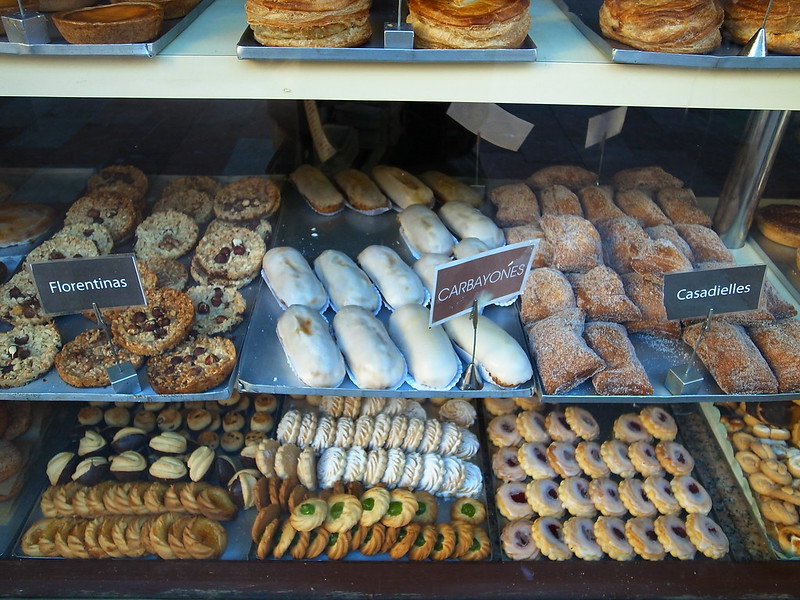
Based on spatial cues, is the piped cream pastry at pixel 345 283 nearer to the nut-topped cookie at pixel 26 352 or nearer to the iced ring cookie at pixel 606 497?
the nut-topped cookie at pixel 26 352

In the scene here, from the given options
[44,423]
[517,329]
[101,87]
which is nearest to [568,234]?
[517,329]

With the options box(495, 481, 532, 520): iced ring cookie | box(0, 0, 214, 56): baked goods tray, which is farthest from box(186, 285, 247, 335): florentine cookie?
box(495, 481, 532, 520): iced ring cookie

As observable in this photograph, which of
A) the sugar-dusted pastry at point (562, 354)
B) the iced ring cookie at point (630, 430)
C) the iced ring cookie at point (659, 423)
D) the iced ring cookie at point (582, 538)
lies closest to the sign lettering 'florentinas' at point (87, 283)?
the sugar-dusted pastry at point (562, 354)

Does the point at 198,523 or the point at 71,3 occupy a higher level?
the point at 71,3

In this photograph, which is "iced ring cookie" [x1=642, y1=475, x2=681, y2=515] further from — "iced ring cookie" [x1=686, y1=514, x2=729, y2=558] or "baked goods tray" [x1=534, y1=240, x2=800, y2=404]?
"baked goods tray" [x1=534, y1=240, x2=800, y2=404]

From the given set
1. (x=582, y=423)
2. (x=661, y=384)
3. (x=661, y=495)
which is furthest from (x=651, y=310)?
(x=661, y=495)

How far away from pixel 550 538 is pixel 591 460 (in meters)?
0.36

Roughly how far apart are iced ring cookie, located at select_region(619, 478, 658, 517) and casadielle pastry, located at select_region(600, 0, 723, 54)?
1443mm

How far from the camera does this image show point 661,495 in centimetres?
217

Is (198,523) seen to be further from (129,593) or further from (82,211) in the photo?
(82,211)

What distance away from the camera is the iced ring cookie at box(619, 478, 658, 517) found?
2141 millimetres

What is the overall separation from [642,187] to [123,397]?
2.14 meters

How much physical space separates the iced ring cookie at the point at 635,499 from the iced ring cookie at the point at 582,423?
0.20 m

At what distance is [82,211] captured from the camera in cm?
238
